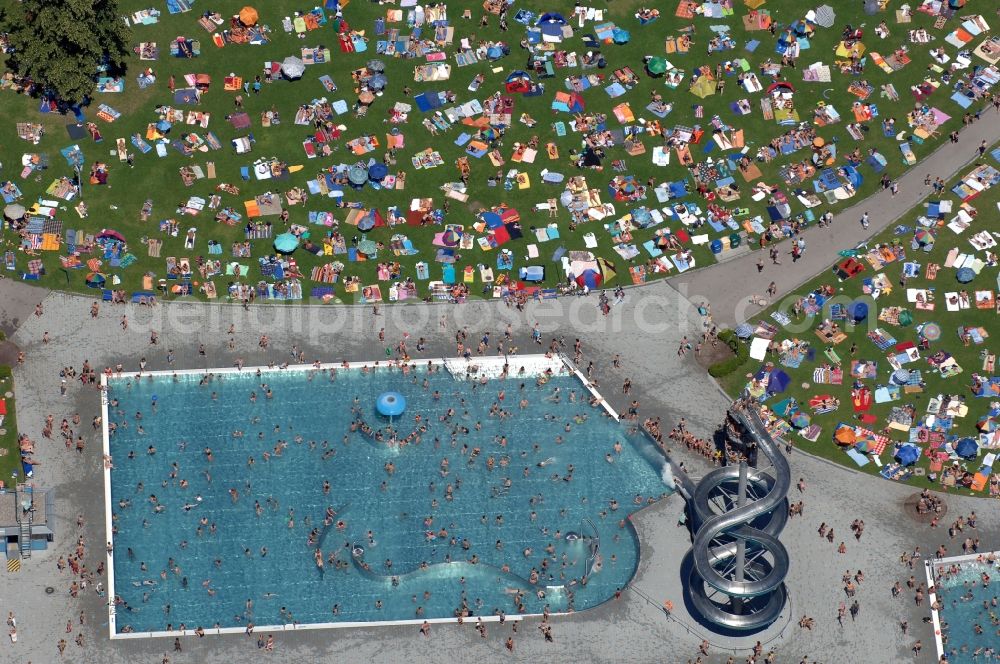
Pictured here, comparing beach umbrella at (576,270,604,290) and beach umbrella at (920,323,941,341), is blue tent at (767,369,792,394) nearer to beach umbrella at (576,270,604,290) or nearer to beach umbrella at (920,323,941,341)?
beach umbrella at (920,323,941,341)

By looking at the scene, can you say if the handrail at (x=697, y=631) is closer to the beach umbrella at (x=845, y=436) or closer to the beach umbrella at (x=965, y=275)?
the beach umbrella at (x=845, y=436)

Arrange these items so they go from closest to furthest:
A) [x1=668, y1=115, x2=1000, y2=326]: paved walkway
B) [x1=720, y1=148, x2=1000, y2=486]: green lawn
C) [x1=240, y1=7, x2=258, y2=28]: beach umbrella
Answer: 1. [x1=720, y1=148, x2=1000, y2=486]: green lawn
2. [x1=668, y1=115, x2=1000, y2=326]: paved walkway
3. [x1=240, y1=7, x2=258, y2=28]: beach umbrella

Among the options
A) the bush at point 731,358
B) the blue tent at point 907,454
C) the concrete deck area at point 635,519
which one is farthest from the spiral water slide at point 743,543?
the blue tent at point 907,454

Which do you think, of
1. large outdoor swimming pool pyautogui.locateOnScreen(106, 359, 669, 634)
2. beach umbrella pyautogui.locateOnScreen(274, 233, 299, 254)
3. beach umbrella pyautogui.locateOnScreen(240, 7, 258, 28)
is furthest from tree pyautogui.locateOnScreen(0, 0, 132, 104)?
large outdoor swimming pool pyautogui.locateOnScreen(106, 359, 669, 634)

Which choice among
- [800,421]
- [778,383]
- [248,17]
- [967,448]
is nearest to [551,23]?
[248,17]

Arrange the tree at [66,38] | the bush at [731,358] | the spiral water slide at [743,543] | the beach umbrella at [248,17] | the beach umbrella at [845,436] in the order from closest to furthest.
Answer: the spiral water slide at [743,543]
the beach umbrella at [845,436]
the bush at [731,358]
the tree at [66,38]
the beach umbrella at [248,17]
